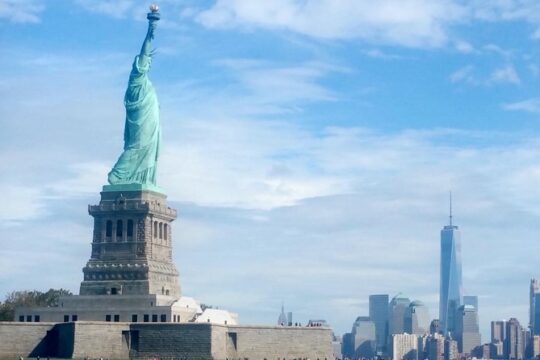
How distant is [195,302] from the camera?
4370 inches

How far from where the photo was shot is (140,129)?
367 ft

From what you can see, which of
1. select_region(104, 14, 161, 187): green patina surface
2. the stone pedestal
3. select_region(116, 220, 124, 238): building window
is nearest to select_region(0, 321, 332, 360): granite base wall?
the stone pedestal

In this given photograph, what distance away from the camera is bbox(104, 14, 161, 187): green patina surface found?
11131cm

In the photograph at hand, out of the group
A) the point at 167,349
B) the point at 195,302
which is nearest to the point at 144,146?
the point at 195,302

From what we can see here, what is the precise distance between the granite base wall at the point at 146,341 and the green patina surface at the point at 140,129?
643 inches

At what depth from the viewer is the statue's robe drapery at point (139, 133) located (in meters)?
111

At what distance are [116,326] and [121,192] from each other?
15182mm

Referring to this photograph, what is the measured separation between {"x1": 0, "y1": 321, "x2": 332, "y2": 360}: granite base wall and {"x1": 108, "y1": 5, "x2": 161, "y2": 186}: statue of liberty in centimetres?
1648

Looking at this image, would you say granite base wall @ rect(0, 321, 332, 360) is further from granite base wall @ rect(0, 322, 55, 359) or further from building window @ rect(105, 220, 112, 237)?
building window @ rect(105, 220, 112, 237)

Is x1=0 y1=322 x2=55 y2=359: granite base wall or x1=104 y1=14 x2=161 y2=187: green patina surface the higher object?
x1=104 y1=14 x2=161 y2=187: green patina surface

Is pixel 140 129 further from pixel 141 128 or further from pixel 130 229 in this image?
pixel 130 229

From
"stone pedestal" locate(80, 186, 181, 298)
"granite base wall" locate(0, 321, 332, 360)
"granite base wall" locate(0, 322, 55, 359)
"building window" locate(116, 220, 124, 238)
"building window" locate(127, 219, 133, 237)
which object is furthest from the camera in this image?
"building window" locate(116, 220, 124, 238)

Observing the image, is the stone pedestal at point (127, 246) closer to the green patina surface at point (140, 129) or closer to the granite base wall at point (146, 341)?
the green patina surface at point (140, 129)

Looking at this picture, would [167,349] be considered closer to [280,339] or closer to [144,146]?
[280,339]
